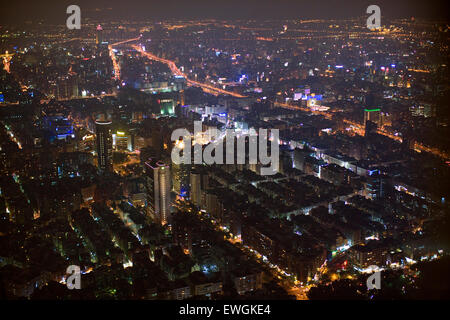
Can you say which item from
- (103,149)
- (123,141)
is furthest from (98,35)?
(103,149)

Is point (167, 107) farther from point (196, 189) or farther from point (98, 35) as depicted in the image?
point (196, 189)

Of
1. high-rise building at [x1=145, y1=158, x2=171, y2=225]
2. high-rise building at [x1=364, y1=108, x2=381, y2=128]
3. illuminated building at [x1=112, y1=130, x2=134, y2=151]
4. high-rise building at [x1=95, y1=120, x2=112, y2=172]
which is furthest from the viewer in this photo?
high-rise building at [x1=364, y1=108, x2=381, y2=128]

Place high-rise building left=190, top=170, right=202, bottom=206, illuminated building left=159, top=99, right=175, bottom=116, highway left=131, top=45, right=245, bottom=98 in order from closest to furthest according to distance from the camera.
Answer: high-rise building left=190, top=170, right=202, bottom=206
illuminated building left=159, top=99, right=175, bottom=116
highway left=131, top=45, right=245, bottom=98

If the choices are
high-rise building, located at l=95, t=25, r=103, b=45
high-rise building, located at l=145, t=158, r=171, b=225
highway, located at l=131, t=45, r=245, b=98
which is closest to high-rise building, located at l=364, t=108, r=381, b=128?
highway, located at l=131, t=45, r=245, b=98

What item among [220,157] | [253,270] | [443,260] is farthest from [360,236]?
[220,157]

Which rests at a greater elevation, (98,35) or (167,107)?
(98,35)

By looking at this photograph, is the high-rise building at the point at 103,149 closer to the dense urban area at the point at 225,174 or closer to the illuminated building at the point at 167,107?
the dense urban area at the point at 225,174

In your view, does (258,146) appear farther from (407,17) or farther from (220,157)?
(407,17)

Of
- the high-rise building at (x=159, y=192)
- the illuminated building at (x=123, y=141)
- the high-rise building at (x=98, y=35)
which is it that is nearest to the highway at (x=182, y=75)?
the high-rise building at (x=98, y=35)

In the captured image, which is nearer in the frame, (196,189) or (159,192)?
(159,192)

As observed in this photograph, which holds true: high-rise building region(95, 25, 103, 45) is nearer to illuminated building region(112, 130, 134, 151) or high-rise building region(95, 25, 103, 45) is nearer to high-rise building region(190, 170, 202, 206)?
illuminated building region(112, 130, 134, 151)
